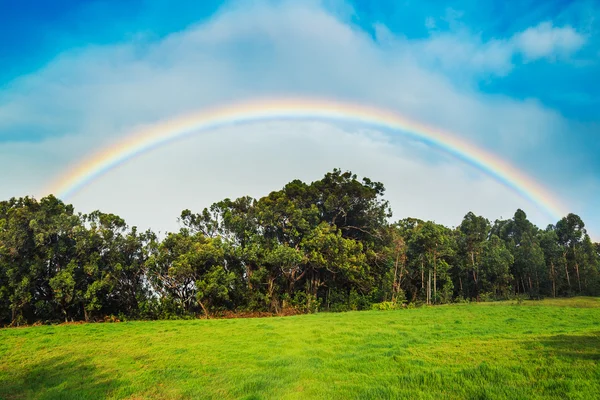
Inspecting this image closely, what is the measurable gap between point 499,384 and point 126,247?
3067 cm

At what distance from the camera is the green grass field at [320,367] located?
673 cm

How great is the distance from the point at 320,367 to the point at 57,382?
22.3 feet

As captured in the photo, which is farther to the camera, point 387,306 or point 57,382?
point 387,306

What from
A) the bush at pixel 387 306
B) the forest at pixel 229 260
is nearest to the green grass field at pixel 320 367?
the forest at pixel 229 260

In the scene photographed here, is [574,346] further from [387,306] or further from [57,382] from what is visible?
[387,306]

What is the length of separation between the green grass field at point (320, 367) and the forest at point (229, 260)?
50.5 feet

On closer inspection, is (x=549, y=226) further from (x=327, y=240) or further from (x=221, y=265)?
(x=221, y=265)

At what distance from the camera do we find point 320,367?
9102 mm

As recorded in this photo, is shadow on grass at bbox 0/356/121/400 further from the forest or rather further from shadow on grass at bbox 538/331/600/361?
the forest

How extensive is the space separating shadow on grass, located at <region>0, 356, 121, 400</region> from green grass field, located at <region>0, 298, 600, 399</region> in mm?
28

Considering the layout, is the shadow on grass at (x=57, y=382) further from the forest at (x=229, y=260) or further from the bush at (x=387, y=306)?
the bush at (x=387, y=306)

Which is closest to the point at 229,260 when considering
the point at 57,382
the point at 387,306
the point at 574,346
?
the point at 387,306

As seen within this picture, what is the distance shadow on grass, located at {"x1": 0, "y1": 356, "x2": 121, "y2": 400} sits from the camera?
313 inches

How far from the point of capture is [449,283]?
4281cm
